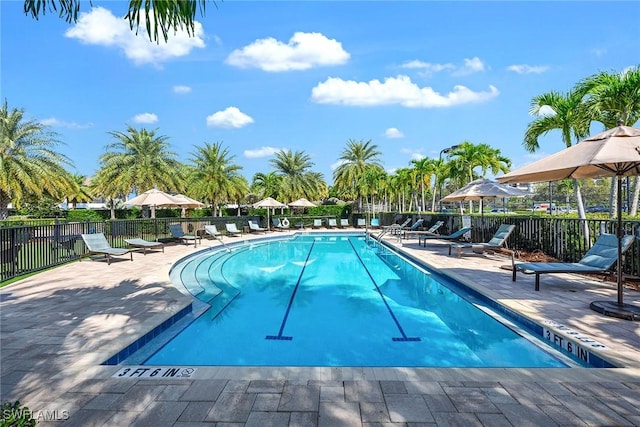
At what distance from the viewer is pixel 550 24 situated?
Answer: 30.3 ft

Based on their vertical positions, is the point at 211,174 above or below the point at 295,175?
below

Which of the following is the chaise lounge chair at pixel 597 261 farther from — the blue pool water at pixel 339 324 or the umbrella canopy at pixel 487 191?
the umbrella canopy at pixel 487 191

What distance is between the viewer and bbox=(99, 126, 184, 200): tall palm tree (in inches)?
923

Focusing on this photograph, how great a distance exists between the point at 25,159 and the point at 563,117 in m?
22.8

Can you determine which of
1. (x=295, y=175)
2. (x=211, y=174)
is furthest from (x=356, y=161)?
(x=211, y=174)

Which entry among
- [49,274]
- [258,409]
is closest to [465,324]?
[258,409]

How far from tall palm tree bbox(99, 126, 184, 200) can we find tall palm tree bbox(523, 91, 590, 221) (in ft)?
71.1

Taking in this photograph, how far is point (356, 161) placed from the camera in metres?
34.7

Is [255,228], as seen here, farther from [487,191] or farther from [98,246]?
[487,191]

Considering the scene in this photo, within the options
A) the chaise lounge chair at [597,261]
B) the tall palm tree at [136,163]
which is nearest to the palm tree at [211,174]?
the tall palm tree at [136,163]

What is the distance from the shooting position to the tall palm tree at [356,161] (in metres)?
34.1

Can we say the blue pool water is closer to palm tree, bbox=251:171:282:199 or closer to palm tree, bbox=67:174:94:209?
palm tree, bbox=67:174:94:209

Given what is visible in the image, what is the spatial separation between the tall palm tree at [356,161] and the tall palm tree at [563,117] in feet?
75.2

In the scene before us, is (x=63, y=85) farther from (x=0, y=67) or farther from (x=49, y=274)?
(x=0, y=67)
